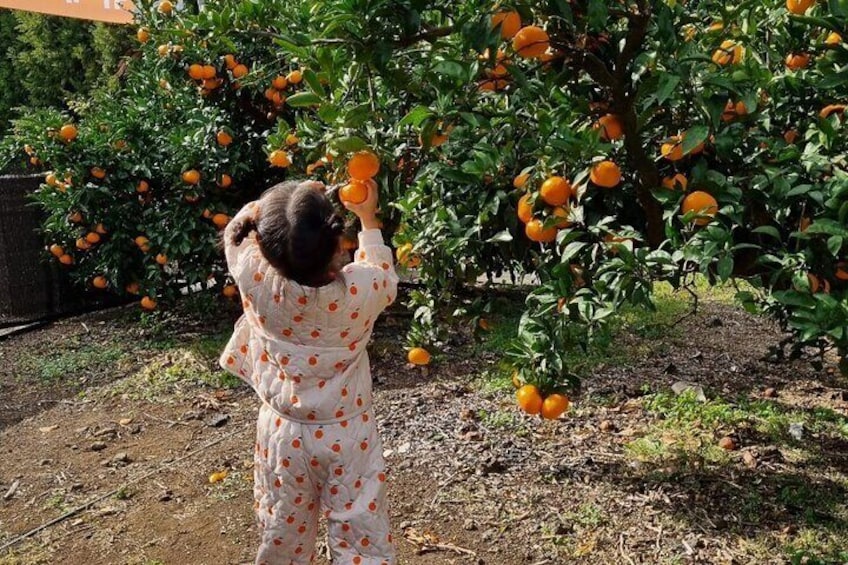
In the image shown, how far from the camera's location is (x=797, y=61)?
7.04 feet

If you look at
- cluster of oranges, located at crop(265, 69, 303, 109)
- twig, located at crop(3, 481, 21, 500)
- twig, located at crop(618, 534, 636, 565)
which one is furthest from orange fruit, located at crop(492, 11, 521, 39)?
cluster of oranges, located at crop(265, 69, 303, 109)

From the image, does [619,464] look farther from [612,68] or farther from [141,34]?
[141,34]

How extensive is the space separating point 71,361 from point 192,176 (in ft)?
4.77

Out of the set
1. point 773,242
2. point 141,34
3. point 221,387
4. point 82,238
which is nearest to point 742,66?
point 773,242

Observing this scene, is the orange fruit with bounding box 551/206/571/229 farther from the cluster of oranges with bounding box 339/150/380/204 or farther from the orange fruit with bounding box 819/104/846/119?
the orange fruit with bounding box 819/104/846/119

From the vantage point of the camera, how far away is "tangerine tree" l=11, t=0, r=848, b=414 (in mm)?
1659

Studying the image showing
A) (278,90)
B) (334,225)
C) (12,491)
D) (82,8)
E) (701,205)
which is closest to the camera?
(701,205)

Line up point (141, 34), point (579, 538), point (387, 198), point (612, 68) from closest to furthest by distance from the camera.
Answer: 1. point (612, 68)
2. point (387, 198)
3. point (579, 538)
4. point (141, 34)

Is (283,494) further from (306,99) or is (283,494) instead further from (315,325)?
(306,99)

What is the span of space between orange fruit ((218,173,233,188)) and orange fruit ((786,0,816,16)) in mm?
3984

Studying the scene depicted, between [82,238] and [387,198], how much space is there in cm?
379

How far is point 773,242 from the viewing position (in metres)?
1.99

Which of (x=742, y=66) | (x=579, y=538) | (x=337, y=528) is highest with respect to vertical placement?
(x=742, y=66)

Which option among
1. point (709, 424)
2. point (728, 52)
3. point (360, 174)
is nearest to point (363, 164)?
point (360, 174)
